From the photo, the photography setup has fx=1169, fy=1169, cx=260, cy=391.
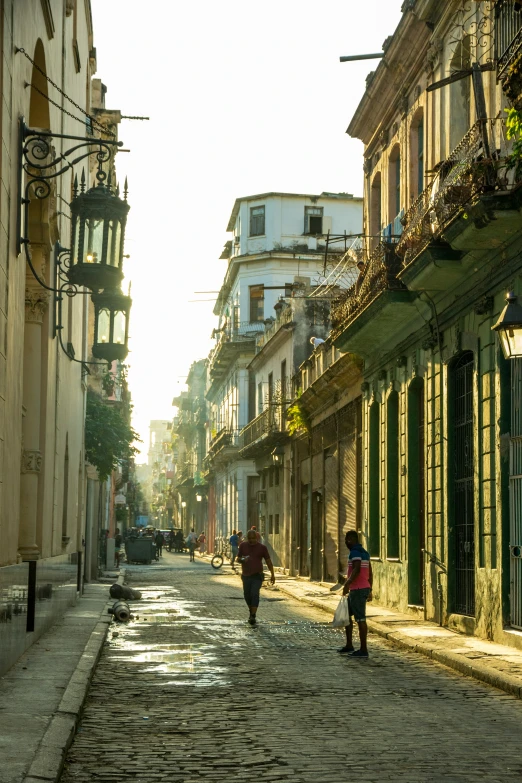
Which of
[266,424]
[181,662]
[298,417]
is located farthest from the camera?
[266,424]

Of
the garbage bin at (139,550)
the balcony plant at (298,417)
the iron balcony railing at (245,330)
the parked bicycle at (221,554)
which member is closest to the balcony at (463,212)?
the balcony plant at (298,417)

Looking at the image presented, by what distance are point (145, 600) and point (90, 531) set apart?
21.3ft

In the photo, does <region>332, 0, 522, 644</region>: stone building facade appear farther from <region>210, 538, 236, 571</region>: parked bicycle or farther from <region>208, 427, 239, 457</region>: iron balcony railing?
<region>208, 427, 239, 457</region>: iron balcony railing

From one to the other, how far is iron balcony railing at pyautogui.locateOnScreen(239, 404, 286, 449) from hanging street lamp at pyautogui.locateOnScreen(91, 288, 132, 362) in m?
24.4

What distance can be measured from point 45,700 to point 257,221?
1732 inches

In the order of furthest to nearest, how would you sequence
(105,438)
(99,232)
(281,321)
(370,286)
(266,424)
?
1. (266,424)
2. (281,321)
3. (105,438)
4. (370,286)
5. (99,232)

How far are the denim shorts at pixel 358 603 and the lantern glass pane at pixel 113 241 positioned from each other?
477 cm

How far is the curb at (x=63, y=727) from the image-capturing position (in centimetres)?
621

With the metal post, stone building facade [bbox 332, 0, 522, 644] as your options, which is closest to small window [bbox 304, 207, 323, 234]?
stone building facade [bbox 332, 0, 522, 644]

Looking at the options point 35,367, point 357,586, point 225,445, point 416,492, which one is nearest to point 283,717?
point 357,586

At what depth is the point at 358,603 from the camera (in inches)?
533

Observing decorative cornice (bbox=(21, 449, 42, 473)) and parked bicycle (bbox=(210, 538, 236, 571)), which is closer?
decorative cornice (bbox=(21, 449, 42, 473))

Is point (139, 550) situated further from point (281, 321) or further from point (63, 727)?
point (63, 727)

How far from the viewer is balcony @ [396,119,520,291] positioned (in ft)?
42.3
